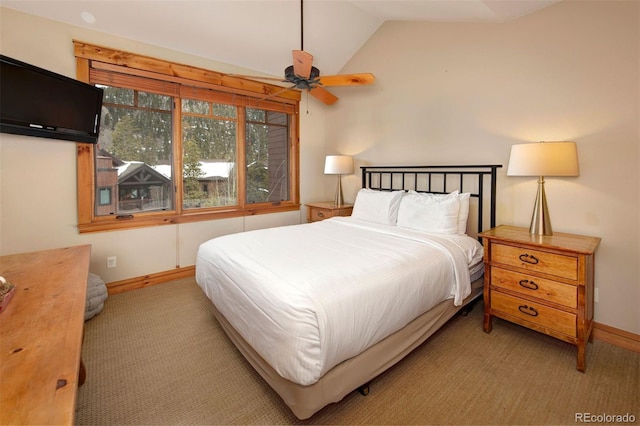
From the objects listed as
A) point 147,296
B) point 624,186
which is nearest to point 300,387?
point 147,296

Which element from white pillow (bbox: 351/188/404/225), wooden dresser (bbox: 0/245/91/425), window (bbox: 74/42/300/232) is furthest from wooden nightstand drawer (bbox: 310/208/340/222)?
wooden dresser (bbox: 0/245/91/425)

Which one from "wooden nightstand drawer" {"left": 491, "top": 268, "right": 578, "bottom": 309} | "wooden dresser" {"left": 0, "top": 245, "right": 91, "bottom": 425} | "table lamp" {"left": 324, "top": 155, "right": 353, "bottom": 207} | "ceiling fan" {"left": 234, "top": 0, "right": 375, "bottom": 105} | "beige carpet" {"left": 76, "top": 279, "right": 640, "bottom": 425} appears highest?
"ceiling fan" {"left": 234, "top": 0, "right": 375, "bottom": 105}

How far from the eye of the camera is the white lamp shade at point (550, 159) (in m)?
2.13

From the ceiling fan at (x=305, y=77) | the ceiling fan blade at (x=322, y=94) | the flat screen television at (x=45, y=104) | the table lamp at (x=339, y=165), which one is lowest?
the table lamp at (x=339, y=165)

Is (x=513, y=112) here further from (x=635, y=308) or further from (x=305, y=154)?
(x=305, y=154)

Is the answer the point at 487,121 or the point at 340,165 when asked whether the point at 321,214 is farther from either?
the point at 487,121

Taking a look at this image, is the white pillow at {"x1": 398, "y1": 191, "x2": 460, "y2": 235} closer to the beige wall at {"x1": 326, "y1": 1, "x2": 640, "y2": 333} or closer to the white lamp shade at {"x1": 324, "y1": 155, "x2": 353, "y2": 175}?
the beige wall at {"x1": 326, "y1": 1, "x2": 640, "y2": 333}

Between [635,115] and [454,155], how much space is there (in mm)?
1328

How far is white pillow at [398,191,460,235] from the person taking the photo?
8.71 feet

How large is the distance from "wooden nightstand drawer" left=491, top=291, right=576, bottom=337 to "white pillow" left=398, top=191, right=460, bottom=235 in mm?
654

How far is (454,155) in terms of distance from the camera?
3148mm

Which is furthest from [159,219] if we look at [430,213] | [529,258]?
[529,258]

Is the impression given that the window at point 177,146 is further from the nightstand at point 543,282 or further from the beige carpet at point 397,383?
the nightstand at point 543,282

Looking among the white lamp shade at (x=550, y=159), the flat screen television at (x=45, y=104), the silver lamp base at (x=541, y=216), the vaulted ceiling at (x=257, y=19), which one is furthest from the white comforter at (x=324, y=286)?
the vaulted ceiling at (x=257, y=19)
